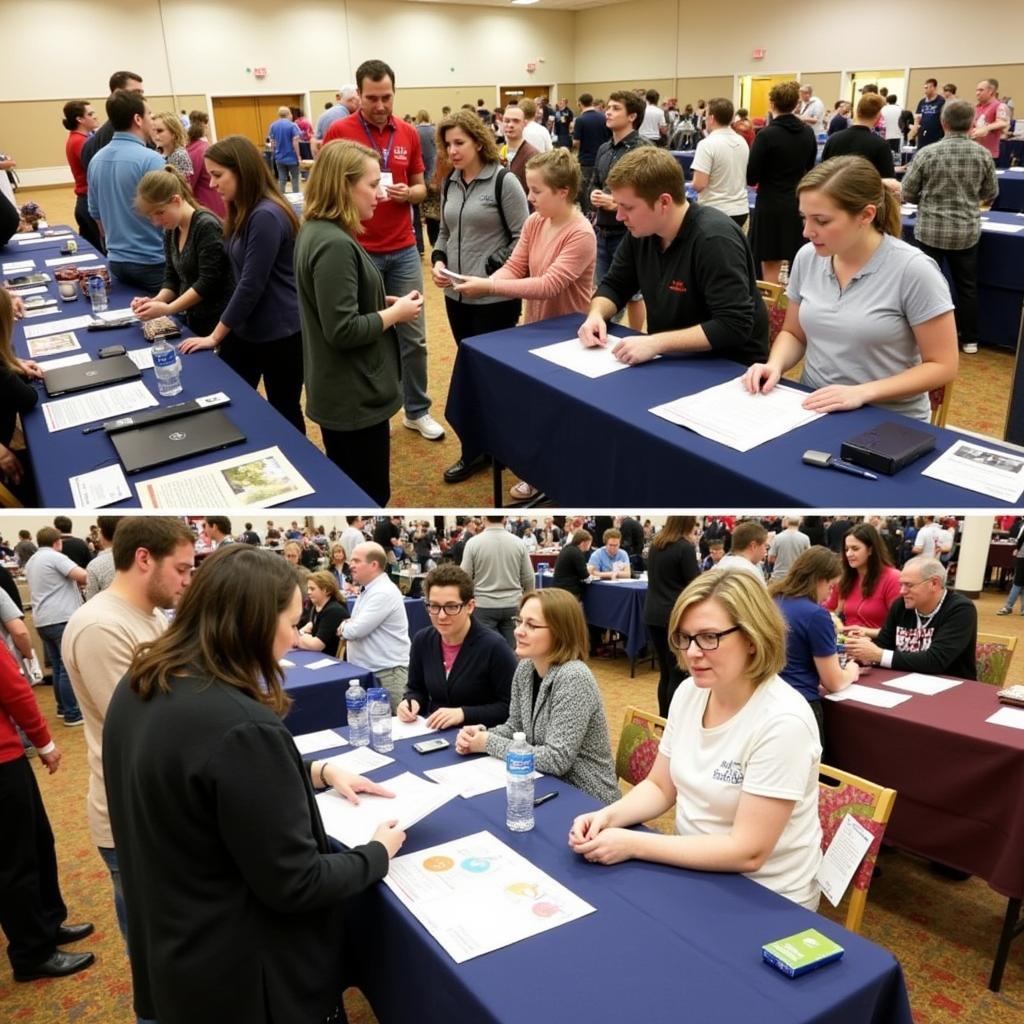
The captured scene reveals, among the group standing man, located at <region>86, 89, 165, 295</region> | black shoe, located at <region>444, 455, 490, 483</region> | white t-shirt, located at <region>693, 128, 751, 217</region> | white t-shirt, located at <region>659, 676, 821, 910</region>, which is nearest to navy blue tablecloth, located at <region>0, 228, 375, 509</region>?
white t-shirt, located at <region>659, 676, 821, 910</region>

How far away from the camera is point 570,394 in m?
2.28

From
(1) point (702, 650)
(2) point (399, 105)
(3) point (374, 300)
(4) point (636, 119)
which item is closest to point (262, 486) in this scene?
(3) point (374, 300)

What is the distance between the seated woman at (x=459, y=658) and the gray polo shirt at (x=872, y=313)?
3.69 feet

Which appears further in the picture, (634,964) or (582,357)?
(582,357)

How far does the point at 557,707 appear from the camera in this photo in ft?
6.38

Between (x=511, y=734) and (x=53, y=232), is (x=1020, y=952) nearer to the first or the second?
(x=511, y=734)

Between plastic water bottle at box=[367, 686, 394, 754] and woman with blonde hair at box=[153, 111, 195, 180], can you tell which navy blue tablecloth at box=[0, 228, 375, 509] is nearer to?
plastic water bottle at box=[367, 686, 394, 754]

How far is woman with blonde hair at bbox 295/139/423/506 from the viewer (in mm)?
2273

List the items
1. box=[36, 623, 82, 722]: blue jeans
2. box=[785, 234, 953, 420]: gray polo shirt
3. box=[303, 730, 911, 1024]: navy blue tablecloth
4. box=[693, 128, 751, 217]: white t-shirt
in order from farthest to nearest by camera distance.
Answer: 1. box=[693, 128, 751, 217]: white t-shirt
2. box=[36, 623, 82, 722]: blue jeans
3. box=[785, 234, 953, 420]: gray polo shirt
4. box=[303, 730, 911, 1024]: navy blue tablecloth

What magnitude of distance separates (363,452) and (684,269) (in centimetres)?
109

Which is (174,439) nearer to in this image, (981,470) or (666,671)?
(981,470)

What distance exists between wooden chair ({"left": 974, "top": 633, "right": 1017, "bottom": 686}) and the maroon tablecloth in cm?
44

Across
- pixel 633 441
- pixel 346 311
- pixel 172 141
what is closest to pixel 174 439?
pixel 346 311

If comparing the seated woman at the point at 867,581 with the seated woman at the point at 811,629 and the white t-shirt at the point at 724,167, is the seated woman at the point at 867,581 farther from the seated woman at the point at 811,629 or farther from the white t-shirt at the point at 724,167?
the white t-shirt at the point at 724,167
